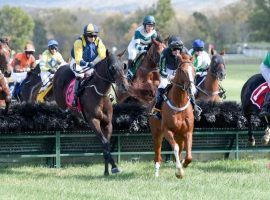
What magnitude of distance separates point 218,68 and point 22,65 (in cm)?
583

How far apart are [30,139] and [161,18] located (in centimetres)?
7905

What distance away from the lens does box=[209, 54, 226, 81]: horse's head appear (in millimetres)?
16406

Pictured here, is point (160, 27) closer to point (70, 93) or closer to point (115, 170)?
point (70, 93)

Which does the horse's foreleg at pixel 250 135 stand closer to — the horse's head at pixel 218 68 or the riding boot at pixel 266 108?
the riding boot at pixel 266 108

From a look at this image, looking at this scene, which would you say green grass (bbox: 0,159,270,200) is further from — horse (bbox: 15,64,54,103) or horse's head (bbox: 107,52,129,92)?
horse (bbox: 15,64,54,103)

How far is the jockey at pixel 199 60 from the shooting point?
17189mm

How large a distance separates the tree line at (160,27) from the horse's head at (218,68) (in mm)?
52316

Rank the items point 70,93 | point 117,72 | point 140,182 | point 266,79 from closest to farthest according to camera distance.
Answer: point 140,182
point 117,72
point 266,79
point 70,93

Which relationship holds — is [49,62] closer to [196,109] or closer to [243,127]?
[243,127]

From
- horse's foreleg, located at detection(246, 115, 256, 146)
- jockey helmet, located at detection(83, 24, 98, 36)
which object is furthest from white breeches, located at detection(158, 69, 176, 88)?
horse's foreleg, located at detection(246, 115, 256, 146)

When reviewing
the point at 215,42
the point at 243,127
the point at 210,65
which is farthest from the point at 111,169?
the point at 215,42

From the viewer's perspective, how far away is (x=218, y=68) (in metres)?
16.4

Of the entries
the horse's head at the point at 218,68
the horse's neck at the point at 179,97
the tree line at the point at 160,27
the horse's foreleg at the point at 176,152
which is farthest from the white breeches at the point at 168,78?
the tree line at the point at 160,27

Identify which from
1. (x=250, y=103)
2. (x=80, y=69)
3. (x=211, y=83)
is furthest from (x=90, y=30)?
(x=211, y=83)
